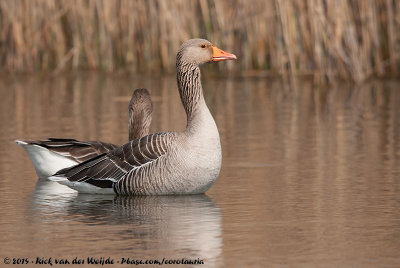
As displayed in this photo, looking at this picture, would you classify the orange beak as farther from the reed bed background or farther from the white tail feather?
the reed bed background

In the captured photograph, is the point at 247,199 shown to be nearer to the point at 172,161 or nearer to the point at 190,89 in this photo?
the point at 172,161

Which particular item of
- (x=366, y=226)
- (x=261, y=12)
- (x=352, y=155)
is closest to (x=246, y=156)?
(x=352, y=155)

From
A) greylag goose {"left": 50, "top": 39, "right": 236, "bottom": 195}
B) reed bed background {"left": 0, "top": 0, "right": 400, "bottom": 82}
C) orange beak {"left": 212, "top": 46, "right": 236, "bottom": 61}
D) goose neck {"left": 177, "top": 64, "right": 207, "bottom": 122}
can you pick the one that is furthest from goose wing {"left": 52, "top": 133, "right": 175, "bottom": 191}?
reed bed background {"left": 0, "top": 0, "right": 400, "bottom": 82}

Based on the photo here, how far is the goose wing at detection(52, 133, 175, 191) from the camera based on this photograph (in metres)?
9.40

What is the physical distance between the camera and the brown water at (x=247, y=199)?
697 cm

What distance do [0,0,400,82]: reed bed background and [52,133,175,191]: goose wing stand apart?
11015mm

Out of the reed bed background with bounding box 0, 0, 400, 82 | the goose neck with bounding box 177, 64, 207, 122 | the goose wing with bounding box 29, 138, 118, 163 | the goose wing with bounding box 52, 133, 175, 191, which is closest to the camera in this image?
the goose wing with bounding box 52, 133, 175, 191

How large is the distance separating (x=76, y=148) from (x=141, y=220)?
288cm

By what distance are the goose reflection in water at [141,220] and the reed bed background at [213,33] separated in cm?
1142

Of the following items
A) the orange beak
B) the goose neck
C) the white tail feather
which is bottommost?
the white tail feather

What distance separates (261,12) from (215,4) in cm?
118

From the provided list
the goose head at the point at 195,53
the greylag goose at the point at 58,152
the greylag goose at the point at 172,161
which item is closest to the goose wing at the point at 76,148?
the greylag goose at the point at 58,152

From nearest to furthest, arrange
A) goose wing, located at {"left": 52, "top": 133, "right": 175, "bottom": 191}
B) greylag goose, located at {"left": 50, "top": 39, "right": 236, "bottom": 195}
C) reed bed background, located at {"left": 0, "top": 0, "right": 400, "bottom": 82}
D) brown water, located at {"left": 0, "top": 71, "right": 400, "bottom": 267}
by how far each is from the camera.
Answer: brown water, located at {"left": 0, "top": 71, "right": 400, "bottom": 267} < greylag goose, located at {"left": 50, "top": 39, "right": 236, "bottom": 195} < goose wing, located at {"left": 52, "top": 133, "right": 175, "bottom": 191} < reed bed background, located at {"left": 0, "top": 0, "right": 400, "bottom": 82}

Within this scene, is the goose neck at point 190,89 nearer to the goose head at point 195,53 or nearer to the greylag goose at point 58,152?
the goose head at point 195,53
